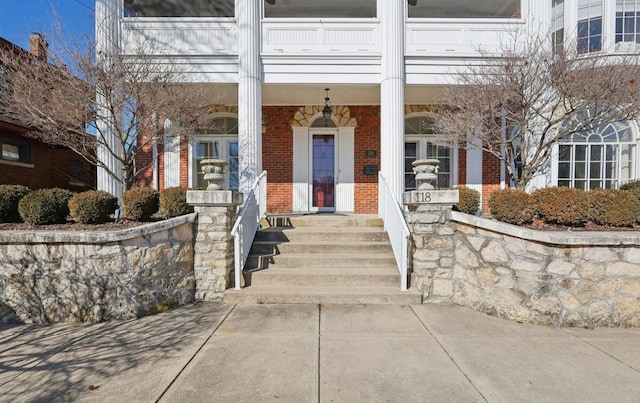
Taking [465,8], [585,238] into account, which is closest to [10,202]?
[585,238]

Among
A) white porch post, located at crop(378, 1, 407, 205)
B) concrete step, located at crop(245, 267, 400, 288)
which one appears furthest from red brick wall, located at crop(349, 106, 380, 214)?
concrete step, located at crop(245, 267, 400, 288)

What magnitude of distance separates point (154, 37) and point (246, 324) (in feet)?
21.1

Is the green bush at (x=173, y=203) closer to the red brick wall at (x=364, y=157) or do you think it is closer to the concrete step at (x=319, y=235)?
the concrete step at (x=319, y=235)

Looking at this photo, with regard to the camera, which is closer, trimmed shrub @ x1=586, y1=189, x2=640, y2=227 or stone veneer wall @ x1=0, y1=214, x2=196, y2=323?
stone veneer wall @ x1=0, y1=214, x2=196, y2=323

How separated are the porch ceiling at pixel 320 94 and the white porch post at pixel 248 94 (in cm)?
62

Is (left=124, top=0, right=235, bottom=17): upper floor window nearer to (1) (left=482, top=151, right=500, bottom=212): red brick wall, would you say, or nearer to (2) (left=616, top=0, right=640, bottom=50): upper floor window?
(1) (left=482, top=151, right=500, bottom=212): red brick wall

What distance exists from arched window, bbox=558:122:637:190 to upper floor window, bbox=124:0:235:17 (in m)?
9.30

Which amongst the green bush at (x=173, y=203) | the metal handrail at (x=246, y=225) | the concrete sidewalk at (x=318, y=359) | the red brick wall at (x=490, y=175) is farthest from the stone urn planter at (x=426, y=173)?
the red brick wall at (x=490, y=175)

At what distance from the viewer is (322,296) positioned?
426cm

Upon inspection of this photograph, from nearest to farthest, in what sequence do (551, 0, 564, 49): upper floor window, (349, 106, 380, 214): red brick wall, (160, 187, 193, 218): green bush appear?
(160, 187, 193, 218): green bush → (551, 0, 564, 49): upper floor window → (349, 106, 380, 214): red brick wall

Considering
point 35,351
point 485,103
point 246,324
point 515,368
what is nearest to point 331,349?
point 246,324

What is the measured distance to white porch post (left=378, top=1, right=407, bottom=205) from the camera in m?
6.61

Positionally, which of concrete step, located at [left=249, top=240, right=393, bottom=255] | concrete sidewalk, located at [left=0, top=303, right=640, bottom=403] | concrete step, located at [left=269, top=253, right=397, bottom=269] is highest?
concrete step, located at [left=249, top=240, right=393, bottom=255]

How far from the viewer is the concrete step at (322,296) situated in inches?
168
